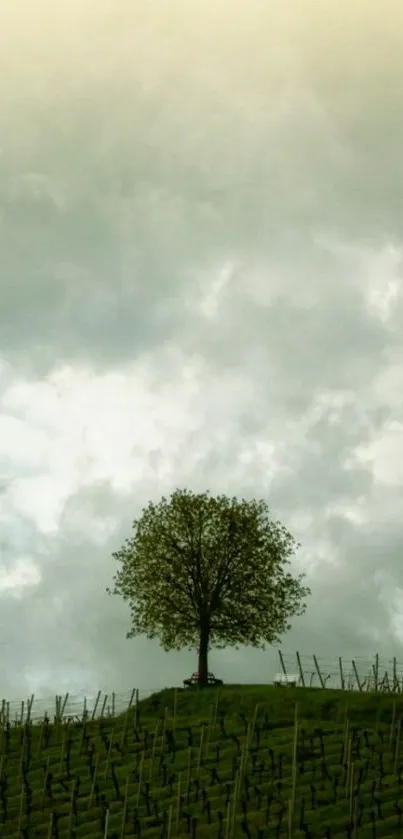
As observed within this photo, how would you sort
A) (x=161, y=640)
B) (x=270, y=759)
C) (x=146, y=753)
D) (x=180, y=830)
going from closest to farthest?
(x=180, y=830), (x=270, y=759), (x=146, y=753), (x=161, y=640)

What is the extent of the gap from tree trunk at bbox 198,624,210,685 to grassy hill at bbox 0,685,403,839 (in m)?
10.4

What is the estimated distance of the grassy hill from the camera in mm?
20672

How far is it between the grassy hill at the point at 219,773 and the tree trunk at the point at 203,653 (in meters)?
10.4

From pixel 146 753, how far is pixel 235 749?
270 cm

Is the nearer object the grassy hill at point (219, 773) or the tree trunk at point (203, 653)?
the grassy hill at point (219, 773)

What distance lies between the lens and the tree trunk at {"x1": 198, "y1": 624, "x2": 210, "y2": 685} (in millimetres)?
46953

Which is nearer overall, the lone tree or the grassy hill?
the grassy hill

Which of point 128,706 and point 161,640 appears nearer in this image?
point 128,706

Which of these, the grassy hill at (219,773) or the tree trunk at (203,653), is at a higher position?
the tree trunk at (203,653)

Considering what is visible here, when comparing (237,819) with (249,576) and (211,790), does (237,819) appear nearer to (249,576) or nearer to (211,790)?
(211,790)

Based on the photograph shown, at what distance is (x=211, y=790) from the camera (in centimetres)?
2323

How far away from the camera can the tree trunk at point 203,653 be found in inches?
1849

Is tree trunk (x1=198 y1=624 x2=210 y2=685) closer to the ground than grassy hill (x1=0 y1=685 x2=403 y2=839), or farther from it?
farther from it

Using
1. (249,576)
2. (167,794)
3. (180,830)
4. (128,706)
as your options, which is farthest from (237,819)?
(249,576)
